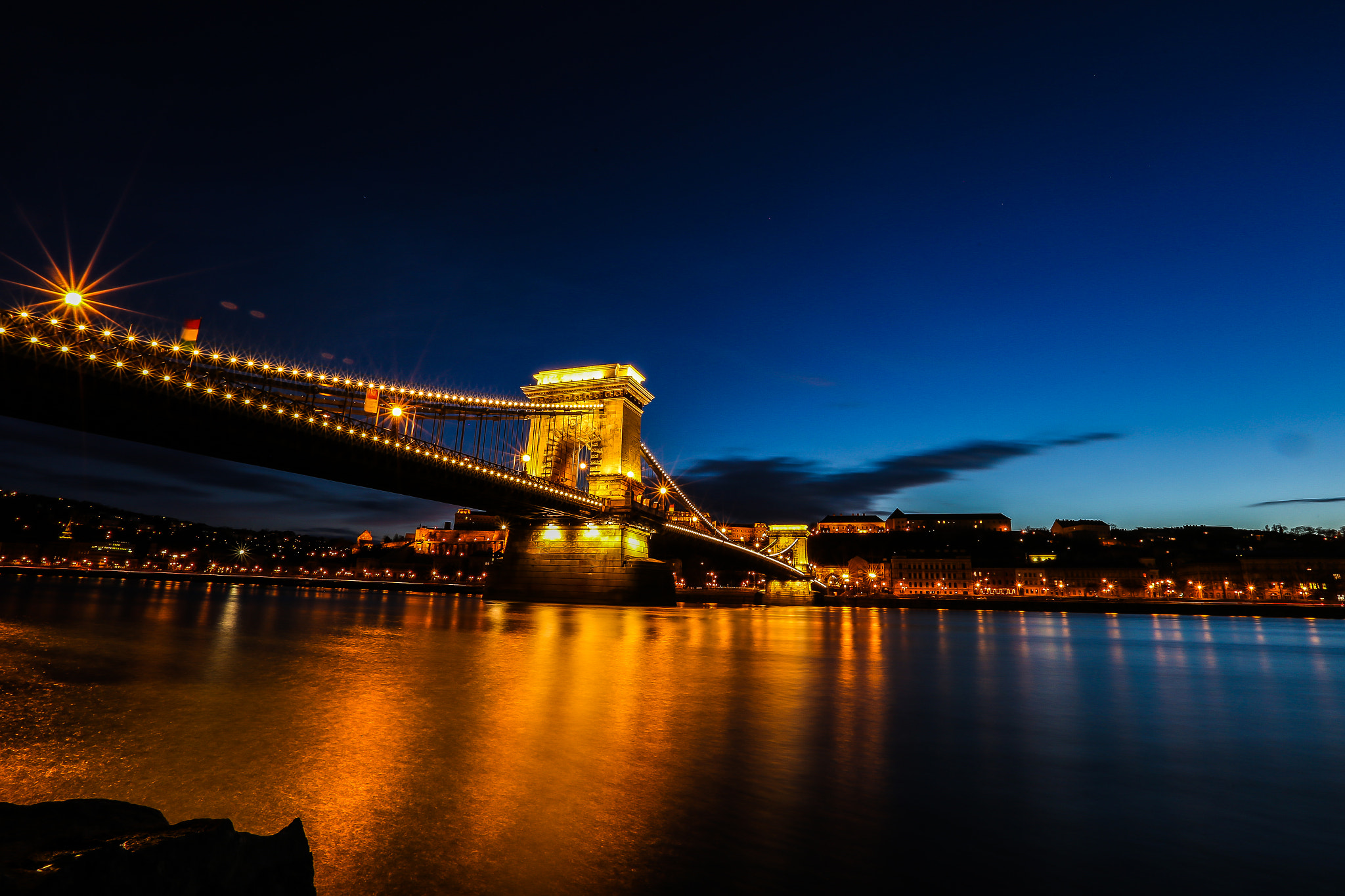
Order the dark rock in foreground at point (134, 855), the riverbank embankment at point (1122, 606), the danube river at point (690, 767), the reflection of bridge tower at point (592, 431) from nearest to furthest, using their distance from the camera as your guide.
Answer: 1. the dark rock in foreground at point (134, 855)
2. the danube river at point (690, 767)
3. the reflection of bridge tower at point (592, 431)
4. the riverbank embankment at point (1122, 606)

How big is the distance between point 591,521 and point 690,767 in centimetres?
4649

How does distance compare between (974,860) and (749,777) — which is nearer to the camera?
(974,860)

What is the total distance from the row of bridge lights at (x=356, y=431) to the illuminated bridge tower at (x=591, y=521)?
11.7 ft

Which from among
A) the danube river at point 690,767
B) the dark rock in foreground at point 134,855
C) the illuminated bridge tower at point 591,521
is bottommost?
the danube river at point 690,767

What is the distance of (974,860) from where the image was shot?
4508 millimetres

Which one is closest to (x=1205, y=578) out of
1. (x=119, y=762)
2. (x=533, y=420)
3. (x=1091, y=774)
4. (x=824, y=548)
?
(x=824, y=548)

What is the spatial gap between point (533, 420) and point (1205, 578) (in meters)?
114

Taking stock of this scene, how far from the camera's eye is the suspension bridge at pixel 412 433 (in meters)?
24.7

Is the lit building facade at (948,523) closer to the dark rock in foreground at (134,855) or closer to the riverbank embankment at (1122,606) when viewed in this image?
the riverbank embankment at (1122,606)

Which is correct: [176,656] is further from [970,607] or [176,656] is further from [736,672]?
[970,607]

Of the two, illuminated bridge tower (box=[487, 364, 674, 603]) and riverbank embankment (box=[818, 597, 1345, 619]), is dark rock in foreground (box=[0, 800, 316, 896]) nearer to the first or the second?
illuminated bridge tower (box=[487, 364, 674, 603])

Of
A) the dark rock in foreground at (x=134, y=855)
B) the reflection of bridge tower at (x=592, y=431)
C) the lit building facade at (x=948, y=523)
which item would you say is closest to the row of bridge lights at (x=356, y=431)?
the reflection of bridge tower at (x=592, y=431)

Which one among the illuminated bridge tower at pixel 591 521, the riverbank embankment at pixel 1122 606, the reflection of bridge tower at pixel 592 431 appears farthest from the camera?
the riverbank embankment at pixel 1122 606

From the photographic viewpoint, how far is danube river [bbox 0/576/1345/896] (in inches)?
170
